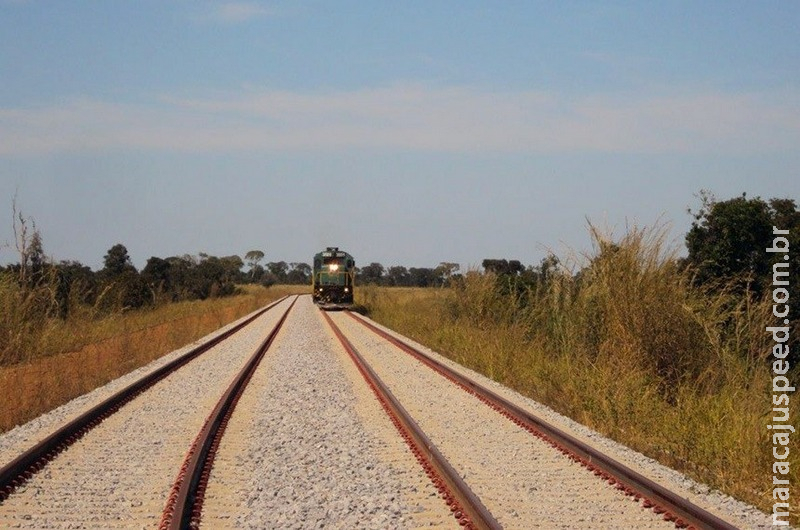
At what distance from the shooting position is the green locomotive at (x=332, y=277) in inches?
1804

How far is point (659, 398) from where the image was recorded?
10938mm

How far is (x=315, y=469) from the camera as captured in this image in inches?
318

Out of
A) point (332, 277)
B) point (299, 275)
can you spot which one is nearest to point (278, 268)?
point (299, 275)

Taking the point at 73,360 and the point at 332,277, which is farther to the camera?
the point at 332,277

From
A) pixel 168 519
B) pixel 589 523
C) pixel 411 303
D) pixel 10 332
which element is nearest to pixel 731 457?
pixel 589 523

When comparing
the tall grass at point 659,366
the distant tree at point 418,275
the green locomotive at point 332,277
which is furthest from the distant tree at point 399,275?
the tall grass at point 659,366

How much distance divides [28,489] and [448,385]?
801 cm

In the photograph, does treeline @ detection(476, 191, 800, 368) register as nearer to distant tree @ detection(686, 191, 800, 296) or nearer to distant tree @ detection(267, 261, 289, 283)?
distant tree @ detection(686, 191, 800, 296)

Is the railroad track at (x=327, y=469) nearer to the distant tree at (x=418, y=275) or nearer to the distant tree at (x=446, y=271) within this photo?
the distant tree at (x=446, y=271)

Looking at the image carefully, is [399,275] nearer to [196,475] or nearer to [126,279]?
[126,279]

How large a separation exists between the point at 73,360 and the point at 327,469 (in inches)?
422

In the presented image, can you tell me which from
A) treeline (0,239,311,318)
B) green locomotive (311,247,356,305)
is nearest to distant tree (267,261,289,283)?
treeline (0,239,311,318)

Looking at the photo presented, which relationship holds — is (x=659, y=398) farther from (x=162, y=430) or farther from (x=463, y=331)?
(x=463, y=331)

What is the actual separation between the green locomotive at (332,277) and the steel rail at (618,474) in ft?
110
